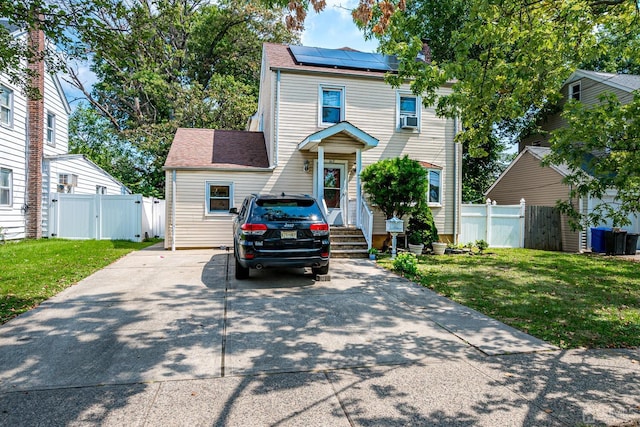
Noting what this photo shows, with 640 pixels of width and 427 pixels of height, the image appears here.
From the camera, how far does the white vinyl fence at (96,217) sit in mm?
14312

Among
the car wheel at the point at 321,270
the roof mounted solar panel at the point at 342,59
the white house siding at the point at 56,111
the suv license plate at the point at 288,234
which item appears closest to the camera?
the suv license plate at the point at 288,234

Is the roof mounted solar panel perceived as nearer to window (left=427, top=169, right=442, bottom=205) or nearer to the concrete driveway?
window (left=427, top=169, right=442, bottom=205)

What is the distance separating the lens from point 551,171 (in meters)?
16.6

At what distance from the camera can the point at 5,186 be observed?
1288 cm

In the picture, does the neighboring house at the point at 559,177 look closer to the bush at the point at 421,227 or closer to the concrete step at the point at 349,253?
the bush at the point at 421,227

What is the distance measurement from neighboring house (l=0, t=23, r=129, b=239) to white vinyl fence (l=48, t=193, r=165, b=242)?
493 millimetres

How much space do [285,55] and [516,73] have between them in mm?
9138

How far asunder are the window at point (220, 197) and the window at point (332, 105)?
421cm

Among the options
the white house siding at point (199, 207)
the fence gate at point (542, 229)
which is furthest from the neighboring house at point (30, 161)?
the fence gate at point (542, 229)

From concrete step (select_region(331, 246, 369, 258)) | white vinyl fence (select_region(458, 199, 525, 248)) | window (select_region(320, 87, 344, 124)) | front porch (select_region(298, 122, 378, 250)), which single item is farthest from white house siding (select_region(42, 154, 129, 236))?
white vinyl fence (select_region(458, 199, 525, 248))

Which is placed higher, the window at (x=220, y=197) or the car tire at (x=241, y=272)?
the window at (x=220, y=197)

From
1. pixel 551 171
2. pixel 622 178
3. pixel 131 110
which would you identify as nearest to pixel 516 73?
pixel 622 178

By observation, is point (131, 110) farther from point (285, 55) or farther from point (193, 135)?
point (285, 55)

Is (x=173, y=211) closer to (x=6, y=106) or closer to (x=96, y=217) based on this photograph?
(x=96, y=217)
